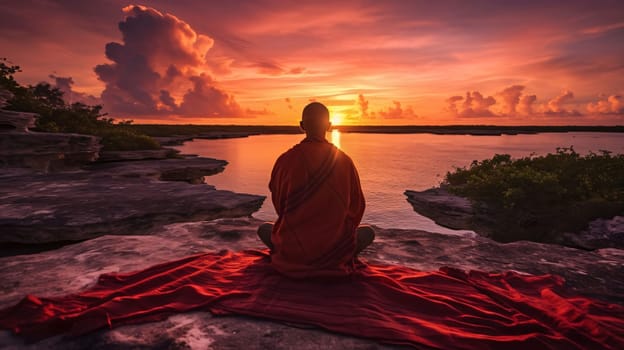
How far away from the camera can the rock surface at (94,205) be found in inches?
259

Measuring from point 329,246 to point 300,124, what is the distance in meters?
1.23

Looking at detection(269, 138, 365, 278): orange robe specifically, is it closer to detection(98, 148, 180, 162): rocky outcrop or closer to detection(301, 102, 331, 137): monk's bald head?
detection(301, 102, 331, 137): monk's bald head

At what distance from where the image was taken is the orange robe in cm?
315

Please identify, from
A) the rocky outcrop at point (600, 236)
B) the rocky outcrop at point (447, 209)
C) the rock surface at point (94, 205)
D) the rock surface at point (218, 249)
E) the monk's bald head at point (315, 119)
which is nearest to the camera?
the rock surface at point (218, 249)

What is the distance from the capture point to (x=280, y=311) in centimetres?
274

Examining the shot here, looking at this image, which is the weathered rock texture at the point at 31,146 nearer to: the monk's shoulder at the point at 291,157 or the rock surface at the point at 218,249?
the rock surface at the point at 218,249

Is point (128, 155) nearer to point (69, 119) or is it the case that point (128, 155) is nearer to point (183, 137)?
point (69, 119)

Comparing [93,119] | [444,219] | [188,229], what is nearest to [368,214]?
[444,219]

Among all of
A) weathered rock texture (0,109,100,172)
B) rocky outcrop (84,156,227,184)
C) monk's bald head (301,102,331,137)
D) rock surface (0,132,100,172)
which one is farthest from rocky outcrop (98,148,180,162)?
monk's bald head (301,102,331,137)

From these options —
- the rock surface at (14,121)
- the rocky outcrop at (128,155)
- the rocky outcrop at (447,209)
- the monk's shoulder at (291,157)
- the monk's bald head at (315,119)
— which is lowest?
the rocky outcrop at (447,209)

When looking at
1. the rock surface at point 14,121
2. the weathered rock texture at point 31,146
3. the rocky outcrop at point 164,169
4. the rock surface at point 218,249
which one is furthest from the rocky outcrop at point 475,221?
the rock surface at point 14,121

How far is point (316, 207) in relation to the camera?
315cm

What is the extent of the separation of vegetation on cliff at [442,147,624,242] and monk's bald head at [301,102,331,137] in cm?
805

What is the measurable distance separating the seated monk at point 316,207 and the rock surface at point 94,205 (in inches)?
215
